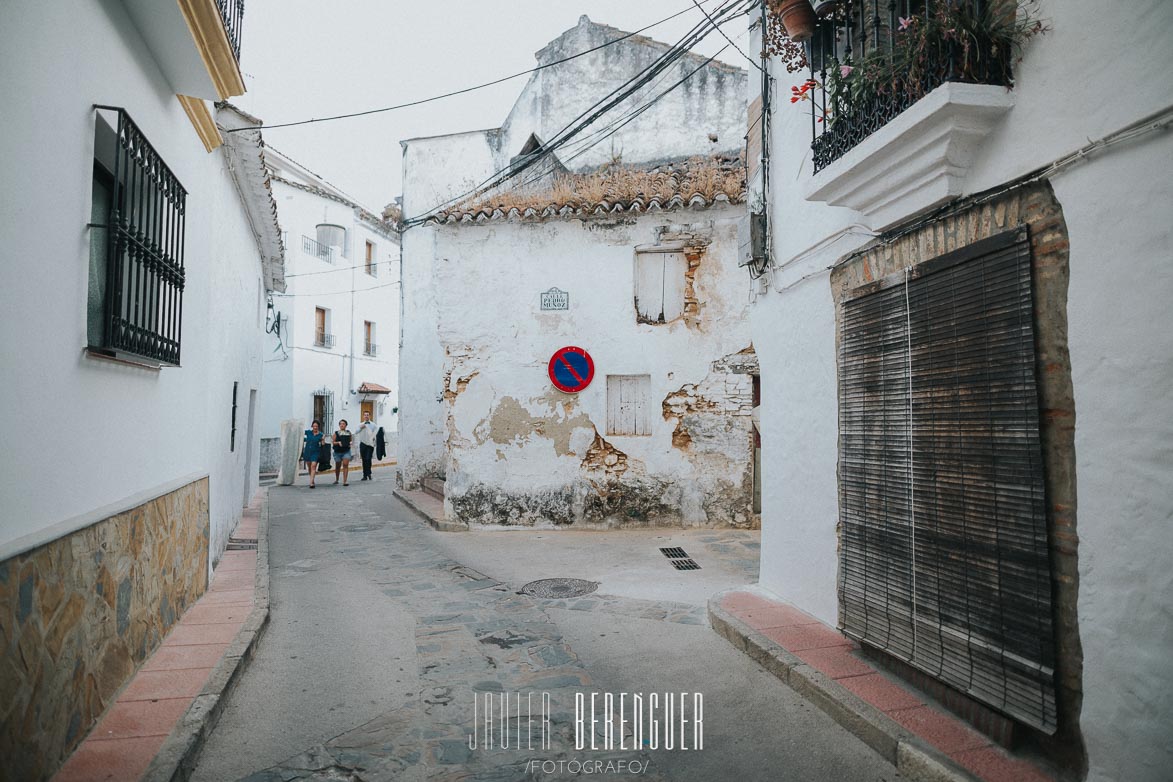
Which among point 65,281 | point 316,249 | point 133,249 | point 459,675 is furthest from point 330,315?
point 65,281

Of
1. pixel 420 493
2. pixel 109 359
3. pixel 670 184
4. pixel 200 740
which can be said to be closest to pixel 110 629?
pixel 200 740

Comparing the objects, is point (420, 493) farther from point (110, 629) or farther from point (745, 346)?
point (110, 629)

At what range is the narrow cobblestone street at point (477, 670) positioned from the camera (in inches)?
138

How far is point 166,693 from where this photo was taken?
4.01 meters

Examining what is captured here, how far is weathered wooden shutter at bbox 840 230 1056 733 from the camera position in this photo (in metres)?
3.12

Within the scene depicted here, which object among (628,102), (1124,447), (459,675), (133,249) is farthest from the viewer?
(628,102)

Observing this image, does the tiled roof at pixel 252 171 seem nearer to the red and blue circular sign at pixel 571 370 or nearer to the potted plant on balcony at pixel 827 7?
the red and blue circular sign at pixel 571 370

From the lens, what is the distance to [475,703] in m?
4.25

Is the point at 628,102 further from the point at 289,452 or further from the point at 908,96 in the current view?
the point at 908,96

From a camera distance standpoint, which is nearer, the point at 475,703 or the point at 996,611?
the point at 996,611

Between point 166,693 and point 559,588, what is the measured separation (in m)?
3.84

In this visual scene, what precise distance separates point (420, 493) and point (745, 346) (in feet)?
26.0

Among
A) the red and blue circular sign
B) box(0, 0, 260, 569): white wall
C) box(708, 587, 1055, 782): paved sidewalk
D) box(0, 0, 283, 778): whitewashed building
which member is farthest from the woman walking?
box(708, 587, 1055, 782): paved sidewalk

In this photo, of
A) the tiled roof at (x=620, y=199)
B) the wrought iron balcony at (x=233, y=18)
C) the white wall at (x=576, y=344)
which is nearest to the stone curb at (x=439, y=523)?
the white wall at (x=576, y=344)
